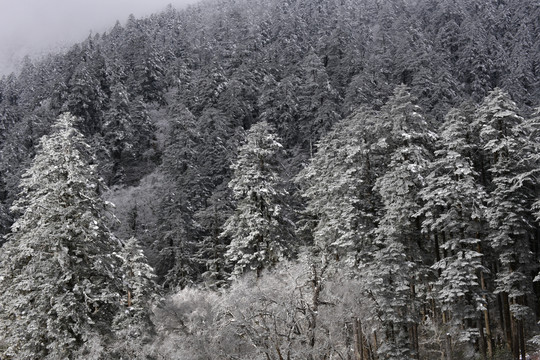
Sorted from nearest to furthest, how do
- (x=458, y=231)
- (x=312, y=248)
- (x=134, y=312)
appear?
(x=134, y=312)
(x=458, y=231)
(x=312, y=248)

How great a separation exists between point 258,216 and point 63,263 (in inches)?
599

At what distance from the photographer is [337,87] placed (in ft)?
266

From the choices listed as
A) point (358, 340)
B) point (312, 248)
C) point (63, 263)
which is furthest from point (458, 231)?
point (63, 263)

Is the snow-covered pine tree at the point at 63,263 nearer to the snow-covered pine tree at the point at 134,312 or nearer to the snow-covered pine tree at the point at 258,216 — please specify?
the snow-covered pine tree at the point at 134,312

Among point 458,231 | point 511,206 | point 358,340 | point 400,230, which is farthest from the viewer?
point 400,230

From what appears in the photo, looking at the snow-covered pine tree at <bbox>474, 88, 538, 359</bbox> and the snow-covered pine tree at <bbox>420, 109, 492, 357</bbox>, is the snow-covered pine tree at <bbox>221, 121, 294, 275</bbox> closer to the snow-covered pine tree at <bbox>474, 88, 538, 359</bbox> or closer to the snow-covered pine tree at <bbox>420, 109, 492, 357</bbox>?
the snow-covered pine tree at <bbox>420, 109, 492, 357</bbox>

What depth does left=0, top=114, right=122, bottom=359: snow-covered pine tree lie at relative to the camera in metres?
21.8

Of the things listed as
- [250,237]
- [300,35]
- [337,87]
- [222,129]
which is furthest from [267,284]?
[300,35]

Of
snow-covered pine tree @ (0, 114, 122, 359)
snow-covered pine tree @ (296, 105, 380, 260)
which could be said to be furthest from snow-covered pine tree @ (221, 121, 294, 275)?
snow-covered pine tree @ (0, 114, 122, 359)

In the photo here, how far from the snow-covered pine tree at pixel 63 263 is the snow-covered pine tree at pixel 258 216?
36.9 feet

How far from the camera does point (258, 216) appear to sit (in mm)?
34500

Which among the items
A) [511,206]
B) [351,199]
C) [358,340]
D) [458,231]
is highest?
[351,199]

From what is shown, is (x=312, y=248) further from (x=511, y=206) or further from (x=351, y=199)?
(x=511, y=206)

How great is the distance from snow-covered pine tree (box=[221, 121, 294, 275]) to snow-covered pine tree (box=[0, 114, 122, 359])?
443 inches
